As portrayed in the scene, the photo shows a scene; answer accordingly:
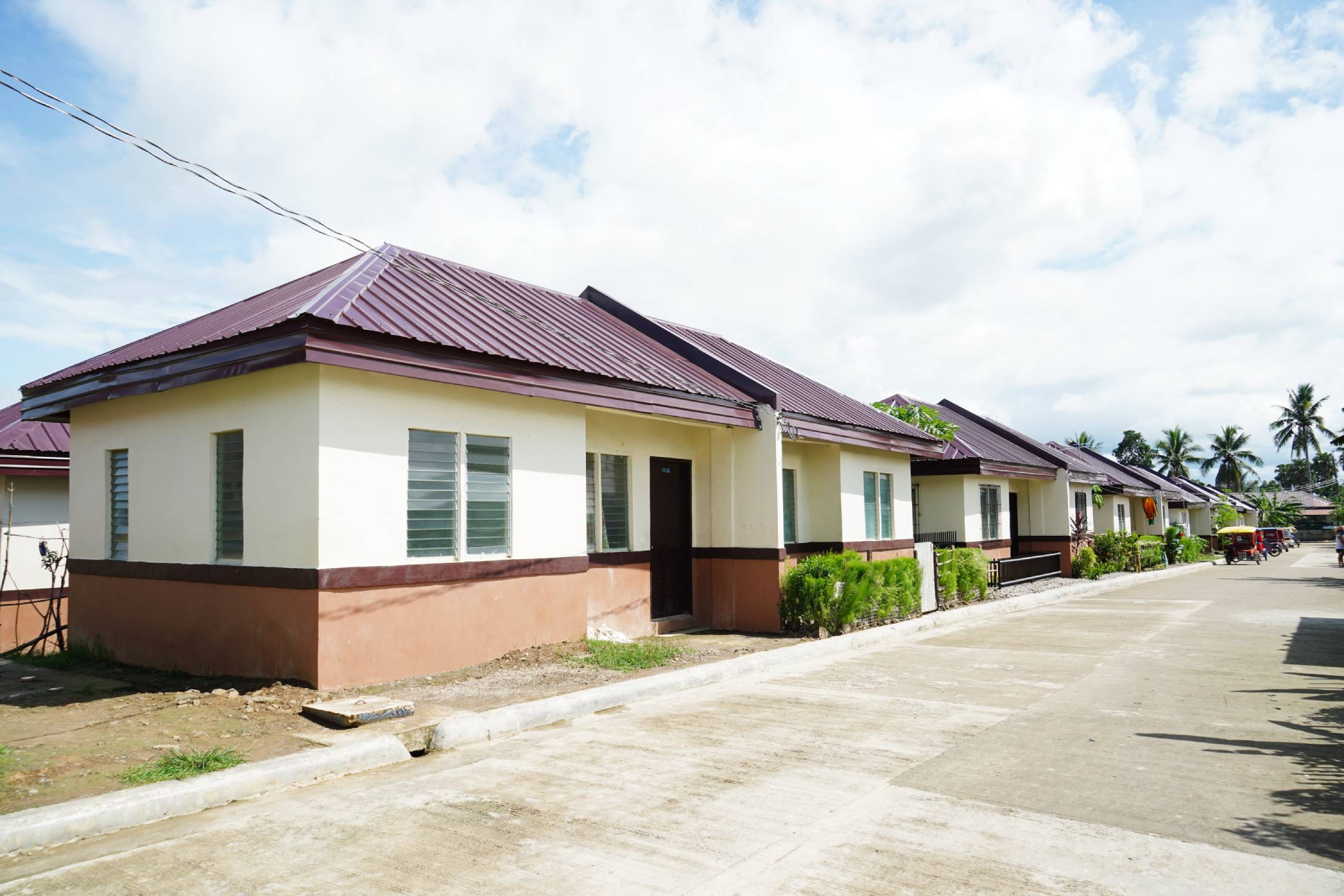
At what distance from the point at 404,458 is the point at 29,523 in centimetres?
935

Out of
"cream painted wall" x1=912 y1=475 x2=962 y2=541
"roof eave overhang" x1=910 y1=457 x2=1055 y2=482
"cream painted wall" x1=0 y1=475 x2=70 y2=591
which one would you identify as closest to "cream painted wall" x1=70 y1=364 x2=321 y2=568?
"cream painted wall" x1=0 y1=475 x2=70 y2=591

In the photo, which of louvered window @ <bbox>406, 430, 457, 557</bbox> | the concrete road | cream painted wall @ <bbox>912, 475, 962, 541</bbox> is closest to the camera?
the concrete road

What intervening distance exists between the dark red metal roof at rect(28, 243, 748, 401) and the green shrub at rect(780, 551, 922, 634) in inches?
118

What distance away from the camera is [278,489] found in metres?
9.35

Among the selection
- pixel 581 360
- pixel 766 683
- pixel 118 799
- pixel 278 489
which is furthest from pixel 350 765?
pixel 581 360

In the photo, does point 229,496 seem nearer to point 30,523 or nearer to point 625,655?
point 625,655

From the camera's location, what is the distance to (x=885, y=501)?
18750 millimetres

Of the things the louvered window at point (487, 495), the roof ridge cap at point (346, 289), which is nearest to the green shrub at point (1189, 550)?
the louvered window at point (487, 495)

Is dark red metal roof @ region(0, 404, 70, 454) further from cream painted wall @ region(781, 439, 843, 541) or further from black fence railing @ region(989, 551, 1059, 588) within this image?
black fence railing @ region(989, 551, 1059, 588)

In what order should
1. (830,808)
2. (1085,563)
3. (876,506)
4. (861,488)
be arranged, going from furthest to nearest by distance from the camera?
(1085,563) < (876,506) < (861,488) < (830,808)

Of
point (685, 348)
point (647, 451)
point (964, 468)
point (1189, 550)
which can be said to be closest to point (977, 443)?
point (964, 468)

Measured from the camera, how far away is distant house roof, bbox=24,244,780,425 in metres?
9.18

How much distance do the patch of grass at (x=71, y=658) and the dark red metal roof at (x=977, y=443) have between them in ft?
60.7

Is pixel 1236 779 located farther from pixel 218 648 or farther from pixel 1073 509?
pixel 1073 509
